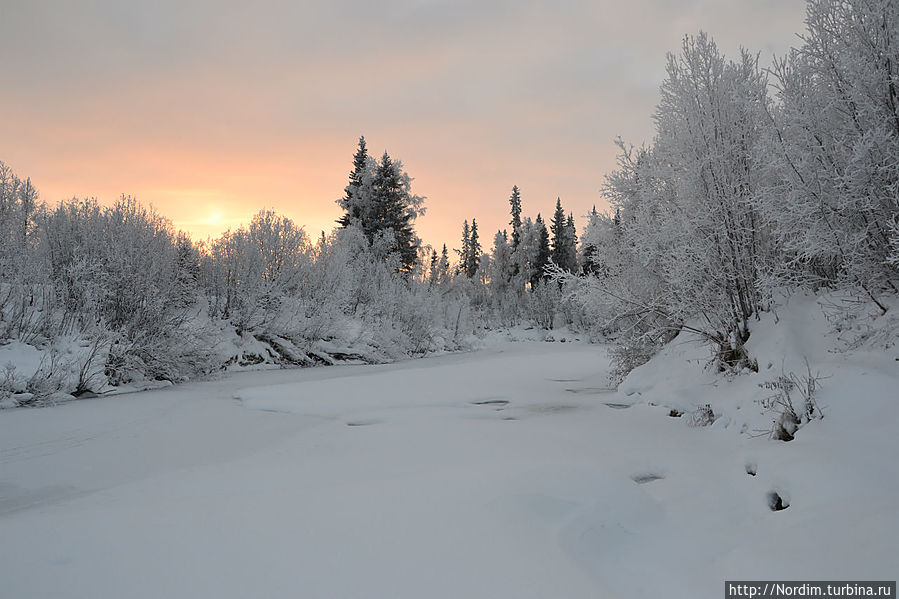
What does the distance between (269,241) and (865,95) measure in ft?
51.3

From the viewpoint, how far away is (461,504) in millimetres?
2826

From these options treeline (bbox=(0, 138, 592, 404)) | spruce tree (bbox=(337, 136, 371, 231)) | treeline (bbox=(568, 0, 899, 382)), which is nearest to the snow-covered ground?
treeline (bbox=(568, 0, 899, 382))

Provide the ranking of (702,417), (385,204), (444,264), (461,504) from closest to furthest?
(461,504)
(702,417)
(385,204)
(444,264)

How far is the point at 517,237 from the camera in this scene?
61281 millimetres

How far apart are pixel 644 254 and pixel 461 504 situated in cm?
500

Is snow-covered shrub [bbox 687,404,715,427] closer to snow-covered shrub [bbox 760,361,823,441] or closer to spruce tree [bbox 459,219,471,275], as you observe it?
snow-covered shrub [bbox 760,361,823,441]

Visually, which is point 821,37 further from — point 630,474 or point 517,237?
point 517,237

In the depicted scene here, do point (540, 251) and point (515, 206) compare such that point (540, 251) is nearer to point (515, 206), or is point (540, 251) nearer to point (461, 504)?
point (515, 206)

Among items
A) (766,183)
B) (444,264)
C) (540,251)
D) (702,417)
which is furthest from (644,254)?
(444,264)

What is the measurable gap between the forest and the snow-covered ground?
1008 millimetres

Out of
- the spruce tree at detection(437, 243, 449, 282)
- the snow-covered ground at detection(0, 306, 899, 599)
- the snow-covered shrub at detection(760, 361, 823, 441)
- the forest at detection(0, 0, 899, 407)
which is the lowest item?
the snow-covered ground at detection(0, 306, 899, 599)

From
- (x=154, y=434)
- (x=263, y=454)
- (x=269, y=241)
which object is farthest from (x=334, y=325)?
(x=263, y=454)

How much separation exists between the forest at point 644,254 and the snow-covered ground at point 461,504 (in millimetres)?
1008

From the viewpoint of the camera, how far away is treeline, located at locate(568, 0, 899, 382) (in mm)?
3691
